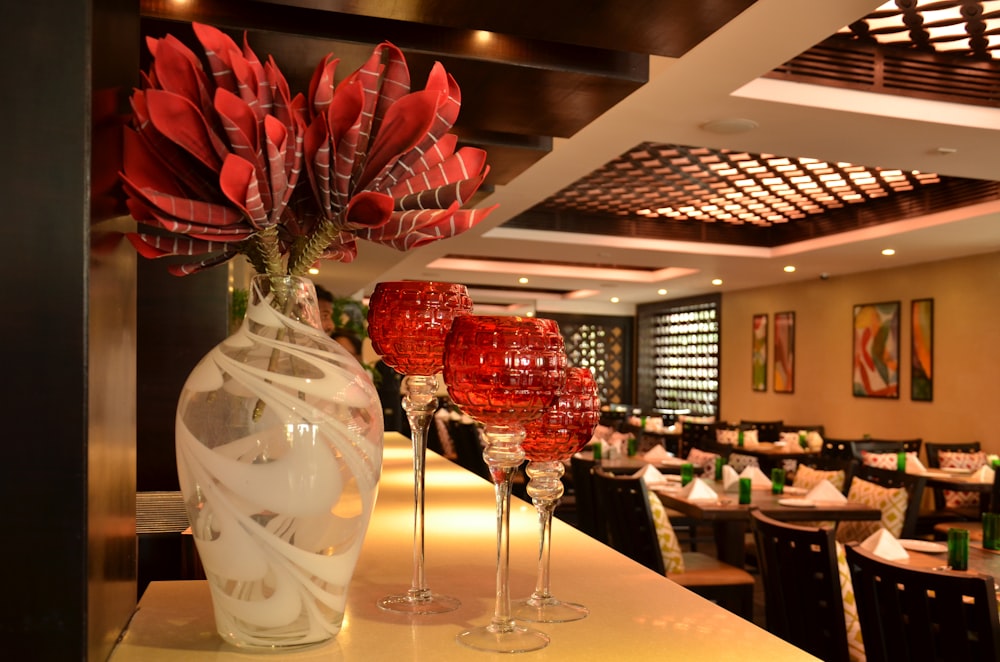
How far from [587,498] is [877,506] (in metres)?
→ 1.55

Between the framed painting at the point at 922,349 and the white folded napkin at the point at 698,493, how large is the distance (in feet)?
19.4

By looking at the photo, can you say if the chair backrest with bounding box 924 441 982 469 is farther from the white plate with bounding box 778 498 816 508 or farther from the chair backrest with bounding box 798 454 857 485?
the white plate with bounding box 778 498 816 508

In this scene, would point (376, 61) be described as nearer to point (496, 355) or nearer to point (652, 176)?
point (496, 355)

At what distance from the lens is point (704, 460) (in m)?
7.41

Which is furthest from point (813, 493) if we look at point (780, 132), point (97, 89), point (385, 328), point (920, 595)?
point (97, 89)

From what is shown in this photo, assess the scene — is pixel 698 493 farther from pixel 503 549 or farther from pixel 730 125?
pixel 503 549

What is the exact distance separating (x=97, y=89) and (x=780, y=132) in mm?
4917

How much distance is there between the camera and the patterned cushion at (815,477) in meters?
5.66

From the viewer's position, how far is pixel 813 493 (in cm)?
510

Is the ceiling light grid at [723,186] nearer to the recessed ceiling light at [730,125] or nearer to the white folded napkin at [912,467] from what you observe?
the recessed ceiling light at [730,125]

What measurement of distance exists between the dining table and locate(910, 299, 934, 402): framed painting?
552 centimetres

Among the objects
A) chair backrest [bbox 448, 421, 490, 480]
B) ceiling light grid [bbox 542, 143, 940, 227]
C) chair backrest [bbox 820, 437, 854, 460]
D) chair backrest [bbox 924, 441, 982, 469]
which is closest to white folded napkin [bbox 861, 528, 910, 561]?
chair backrest [bbox 448, 421, 490, 480]

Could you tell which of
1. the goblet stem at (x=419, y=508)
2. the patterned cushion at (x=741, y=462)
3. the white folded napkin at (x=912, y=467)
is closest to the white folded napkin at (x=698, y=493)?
the patterned cushion at (x=741, y=462)

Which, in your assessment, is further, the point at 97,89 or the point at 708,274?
the point at 708,274
